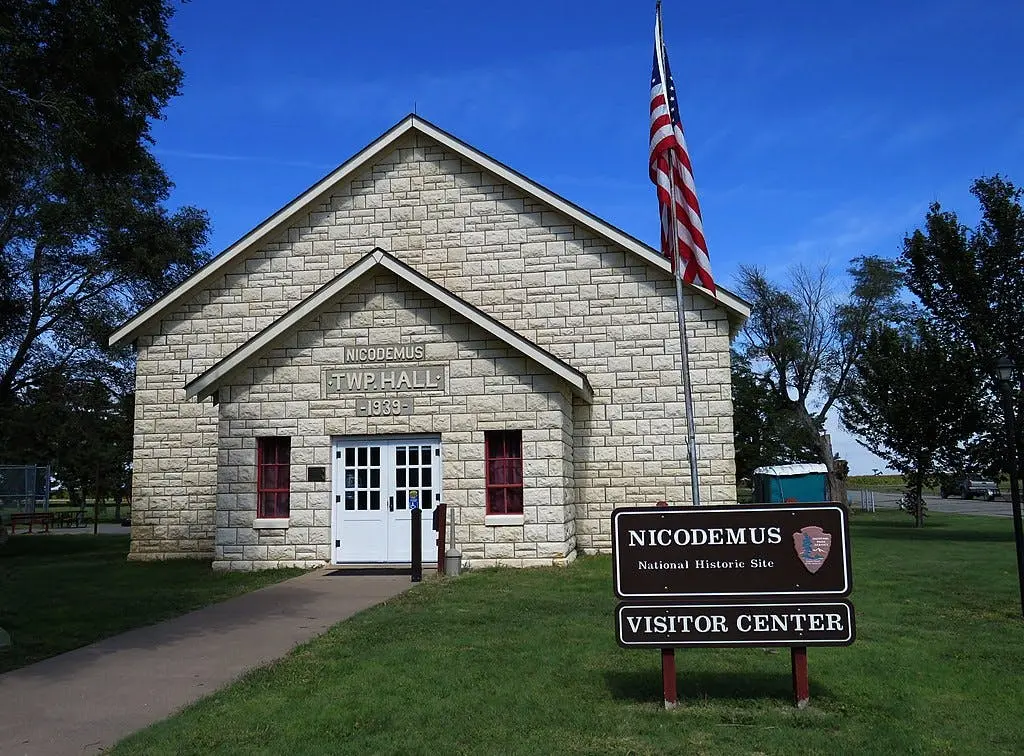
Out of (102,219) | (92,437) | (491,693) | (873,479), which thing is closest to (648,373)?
(491,693)

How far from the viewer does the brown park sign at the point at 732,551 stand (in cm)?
647

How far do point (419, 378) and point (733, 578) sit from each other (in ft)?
31.6

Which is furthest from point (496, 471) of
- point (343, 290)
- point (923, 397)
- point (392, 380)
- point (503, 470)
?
point (923, 397)

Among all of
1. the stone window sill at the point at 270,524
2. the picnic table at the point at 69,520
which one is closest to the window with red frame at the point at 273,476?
the stone window sill at the point at 270,524

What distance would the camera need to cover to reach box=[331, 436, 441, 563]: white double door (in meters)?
15.2

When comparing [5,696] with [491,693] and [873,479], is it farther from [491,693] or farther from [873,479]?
[873,479]

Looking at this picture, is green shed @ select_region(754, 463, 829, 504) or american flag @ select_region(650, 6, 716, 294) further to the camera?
green shed @ select_region(754, 463, 829, 504)

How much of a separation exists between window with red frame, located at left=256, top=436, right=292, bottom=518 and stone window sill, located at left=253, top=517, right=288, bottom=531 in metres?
0.40

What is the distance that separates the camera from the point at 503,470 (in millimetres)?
15531

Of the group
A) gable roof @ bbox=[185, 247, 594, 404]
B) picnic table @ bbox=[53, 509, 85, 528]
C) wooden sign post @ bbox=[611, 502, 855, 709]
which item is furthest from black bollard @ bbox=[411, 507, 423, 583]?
picnic table @ bbox=[53, 509, 85, 528]

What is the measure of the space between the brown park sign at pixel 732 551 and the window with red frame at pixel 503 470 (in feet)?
29.1

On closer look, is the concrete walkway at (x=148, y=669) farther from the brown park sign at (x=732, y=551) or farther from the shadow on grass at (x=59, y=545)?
the shadow on grass at (x=59, y=545)

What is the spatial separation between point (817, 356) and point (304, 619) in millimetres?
45149

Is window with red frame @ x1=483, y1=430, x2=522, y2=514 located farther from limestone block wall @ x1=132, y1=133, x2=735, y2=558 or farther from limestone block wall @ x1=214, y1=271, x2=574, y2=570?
limestone block wall @ x1=132, y1=133, x2=735, y2=558
